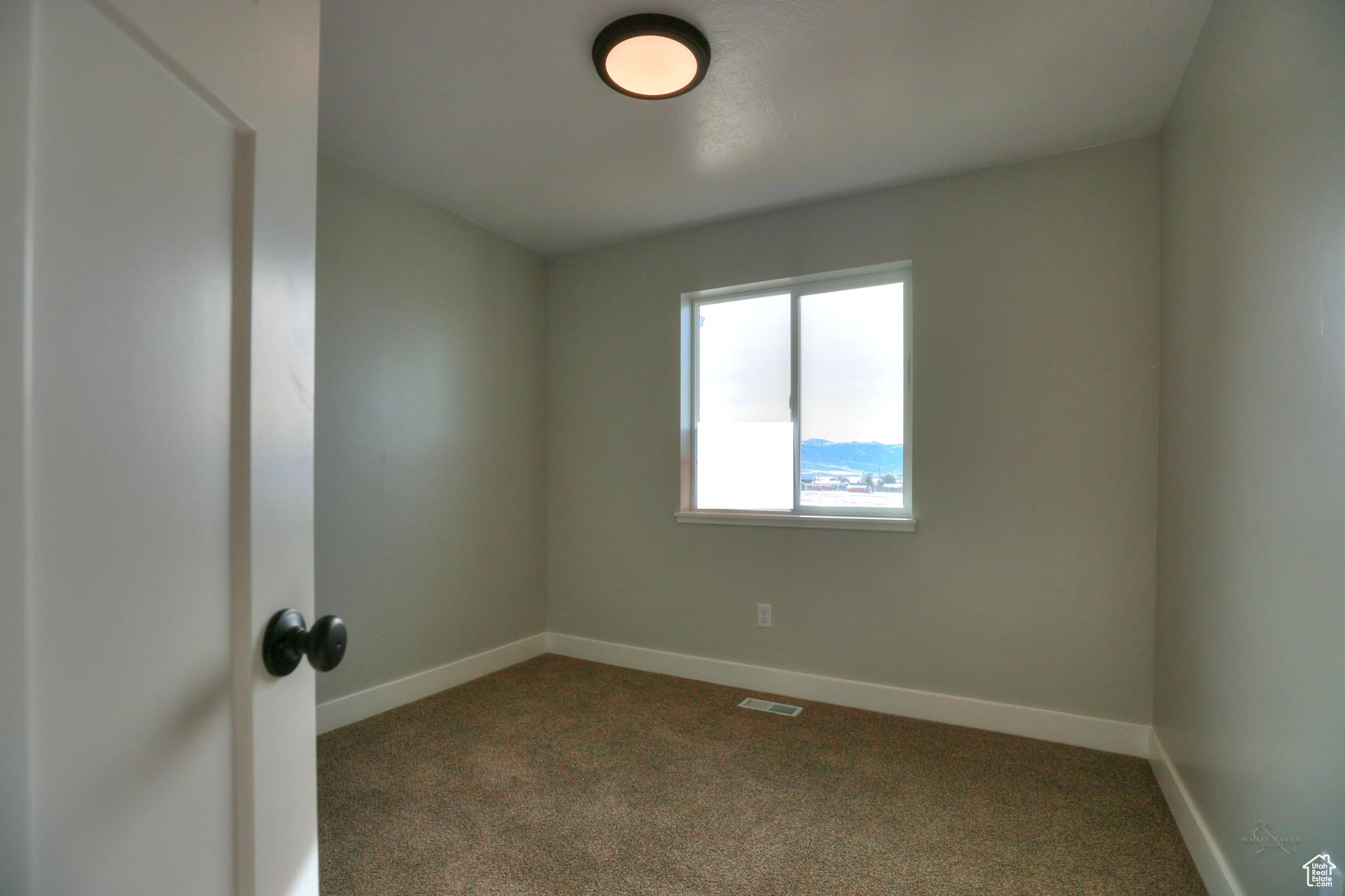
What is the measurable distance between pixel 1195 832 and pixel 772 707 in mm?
1663

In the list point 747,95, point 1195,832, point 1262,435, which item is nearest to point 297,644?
point 1262,435

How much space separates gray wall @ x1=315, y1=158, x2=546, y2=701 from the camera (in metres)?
2.96

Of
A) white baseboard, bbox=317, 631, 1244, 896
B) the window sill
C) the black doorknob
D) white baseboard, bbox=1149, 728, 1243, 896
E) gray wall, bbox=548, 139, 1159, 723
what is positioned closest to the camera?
the black doorknob

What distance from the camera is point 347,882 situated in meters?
1.82

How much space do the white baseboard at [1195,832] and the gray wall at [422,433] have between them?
10.1ft

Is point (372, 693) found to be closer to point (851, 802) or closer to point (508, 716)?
point (508, 716)

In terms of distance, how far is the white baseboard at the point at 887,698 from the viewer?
269cm

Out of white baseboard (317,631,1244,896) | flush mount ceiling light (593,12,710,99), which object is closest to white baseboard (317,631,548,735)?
white baseboard (317,631,1244,896)

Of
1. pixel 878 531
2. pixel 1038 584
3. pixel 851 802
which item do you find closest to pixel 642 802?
pixel 851 802

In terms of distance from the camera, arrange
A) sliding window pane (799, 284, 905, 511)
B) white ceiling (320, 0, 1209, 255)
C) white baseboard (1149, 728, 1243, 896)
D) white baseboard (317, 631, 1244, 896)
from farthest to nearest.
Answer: sliding window pane (799, 284, 905, 511) < white baseboard (317, 631, 1244, 896) < white ceiling (320, 0, 1209, 255) < white baseboard (1149, 728, 1243, 896)

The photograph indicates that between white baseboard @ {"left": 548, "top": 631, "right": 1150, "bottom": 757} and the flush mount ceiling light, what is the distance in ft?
8.98

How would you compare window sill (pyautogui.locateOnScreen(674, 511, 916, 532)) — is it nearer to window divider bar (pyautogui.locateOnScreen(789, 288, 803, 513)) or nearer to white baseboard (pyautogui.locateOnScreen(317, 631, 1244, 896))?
window divider bar (pyautogui.locateOnScreen(789, 288, 803, 513))

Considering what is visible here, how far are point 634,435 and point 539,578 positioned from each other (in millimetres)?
1123
